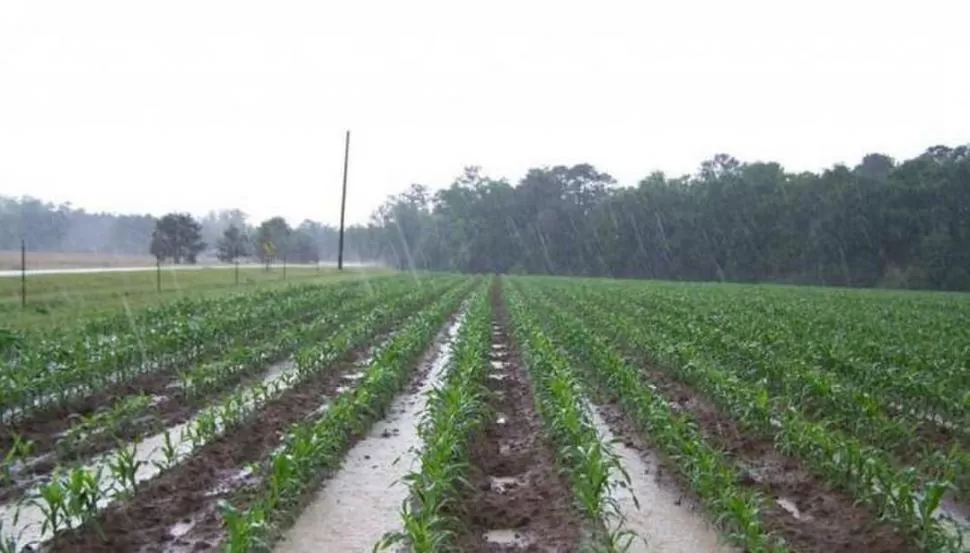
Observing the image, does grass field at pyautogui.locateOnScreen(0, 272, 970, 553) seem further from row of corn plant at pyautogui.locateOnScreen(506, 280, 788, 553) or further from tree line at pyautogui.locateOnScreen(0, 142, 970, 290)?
tree line at pyautogui.locateOnScreen(0, 142, 970, 290)

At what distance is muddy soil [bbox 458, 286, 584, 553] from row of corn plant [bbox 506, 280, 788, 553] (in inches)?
43.3

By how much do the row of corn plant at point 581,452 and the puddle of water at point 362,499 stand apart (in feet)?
4.85

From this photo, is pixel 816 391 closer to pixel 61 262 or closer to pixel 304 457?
pixel 304 457

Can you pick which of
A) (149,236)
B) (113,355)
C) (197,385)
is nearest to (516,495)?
(197,385)

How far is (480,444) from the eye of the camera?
7941 millimetres

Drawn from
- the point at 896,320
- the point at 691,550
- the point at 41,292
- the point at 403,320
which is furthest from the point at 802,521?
the point at 41,292

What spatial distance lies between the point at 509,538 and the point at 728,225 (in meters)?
65.3

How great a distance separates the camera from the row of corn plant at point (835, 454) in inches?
209

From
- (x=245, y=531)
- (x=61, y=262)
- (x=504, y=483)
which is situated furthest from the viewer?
(x=61, y=262)

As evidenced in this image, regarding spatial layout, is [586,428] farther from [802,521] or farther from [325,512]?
[325,512]

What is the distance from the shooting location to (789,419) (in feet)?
25.9

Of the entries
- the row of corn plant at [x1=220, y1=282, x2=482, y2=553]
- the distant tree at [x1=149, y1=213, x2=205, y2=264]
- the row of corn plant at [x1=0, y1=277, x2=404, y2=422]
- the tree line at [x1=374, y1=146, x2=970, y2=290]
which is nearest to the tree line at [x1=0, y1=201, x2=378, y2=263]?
the distant tree at [x1=149, y1=213, x2=205, y2=264]

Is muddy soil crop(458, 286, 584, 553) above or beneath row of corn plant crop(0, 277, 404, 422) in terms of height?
beneath

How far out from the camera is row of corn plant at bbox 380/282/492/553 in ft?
16.3
